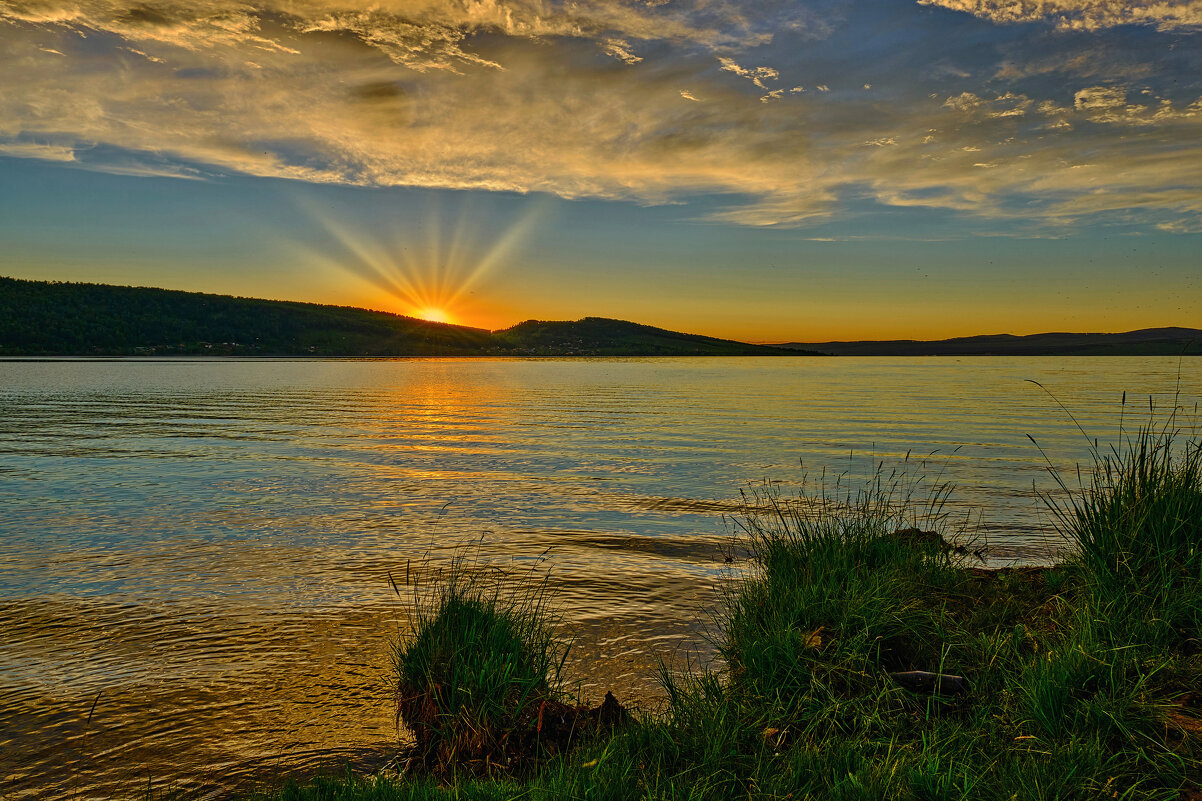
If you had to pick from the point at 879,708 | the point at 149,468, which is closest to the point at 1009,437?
the point at 879,708

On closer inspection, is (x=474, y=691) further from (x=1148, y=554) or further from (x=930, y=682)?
(x=1148, y=554)

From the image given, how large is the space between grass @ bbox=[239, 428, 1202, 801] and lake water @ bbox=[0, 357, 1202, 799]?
1.04m

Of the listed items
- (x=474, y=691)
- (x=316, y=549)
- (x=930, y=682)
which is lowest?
(x=316, y=549)

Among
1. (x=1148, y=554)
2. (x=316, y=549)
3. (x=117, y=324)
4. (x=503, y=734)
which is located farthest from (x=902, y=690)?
(x=117, y=324)

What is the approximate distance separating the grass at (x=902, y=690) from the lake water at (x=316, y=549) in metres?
1.04

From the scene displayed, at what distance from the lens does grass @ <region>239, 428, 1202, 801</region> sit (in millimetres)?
4184

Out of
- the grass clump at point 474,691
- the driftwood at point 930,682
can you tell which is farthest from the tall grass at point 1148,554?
the grass clump at point 474,691

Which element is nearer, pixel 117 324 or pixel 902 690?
pixel 902 690

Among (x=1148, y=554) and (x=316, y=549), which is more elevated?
(x=1148, y=554)

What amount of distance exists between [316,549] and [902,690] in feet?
31.8

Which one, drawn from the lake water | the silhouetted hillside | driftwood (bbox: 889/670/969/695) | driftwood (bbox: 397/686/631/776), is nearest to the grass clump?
driftwood (bbox: 397/686/631/776)

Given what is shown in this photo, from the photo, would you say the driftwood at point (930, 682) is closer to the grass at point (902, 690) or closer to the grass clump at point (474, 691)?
the grass at point (902, 690)

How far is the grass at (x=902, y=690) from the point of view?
4184 mm

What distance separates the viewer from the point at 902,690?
527 cm
